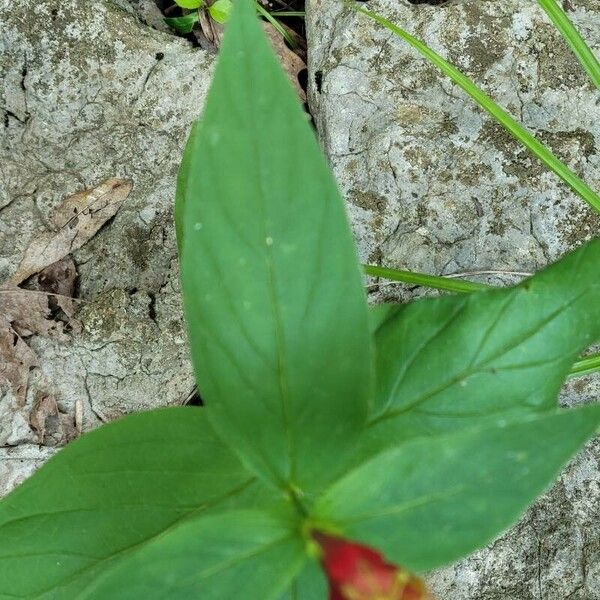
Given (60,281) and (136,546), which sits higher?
(60,281)

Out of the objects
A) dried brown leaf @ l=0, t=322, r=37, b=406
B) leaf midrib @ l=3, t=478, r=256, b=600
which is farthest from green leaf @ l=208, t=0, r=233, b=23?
leaf midrib @ l=3, t=478, r=256, b=600

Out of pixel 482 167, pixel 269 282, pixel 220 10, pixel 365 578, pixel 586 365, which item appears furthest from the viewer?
pixel 220 10

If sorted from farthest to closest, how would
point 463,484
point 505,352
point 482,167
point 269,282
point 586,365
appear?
point 482,167 < point 586,365 < point 505,352 < point 269,282 < point 463,484

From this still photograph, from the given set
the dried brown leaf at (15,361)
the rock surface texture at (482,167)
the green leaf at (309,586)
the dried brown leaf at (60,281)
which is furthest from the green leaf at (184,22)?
the green leaf at (309,586)

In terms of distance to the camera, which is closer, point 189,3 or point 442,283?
point 442,283

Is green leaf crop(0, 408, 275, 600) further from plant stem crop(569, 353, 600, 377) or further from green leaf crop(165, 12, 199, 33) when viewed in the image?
green leaf crop(165, 12, 199, 33)

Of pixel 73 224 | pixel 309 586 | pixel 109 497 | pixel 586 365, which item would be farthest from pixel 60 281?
pixel 586 365

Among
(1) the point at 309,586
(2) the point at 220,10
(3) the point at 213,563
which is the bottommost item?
(1) the point at 309,586

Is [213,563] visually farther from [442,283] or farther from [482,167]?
[482,167]
